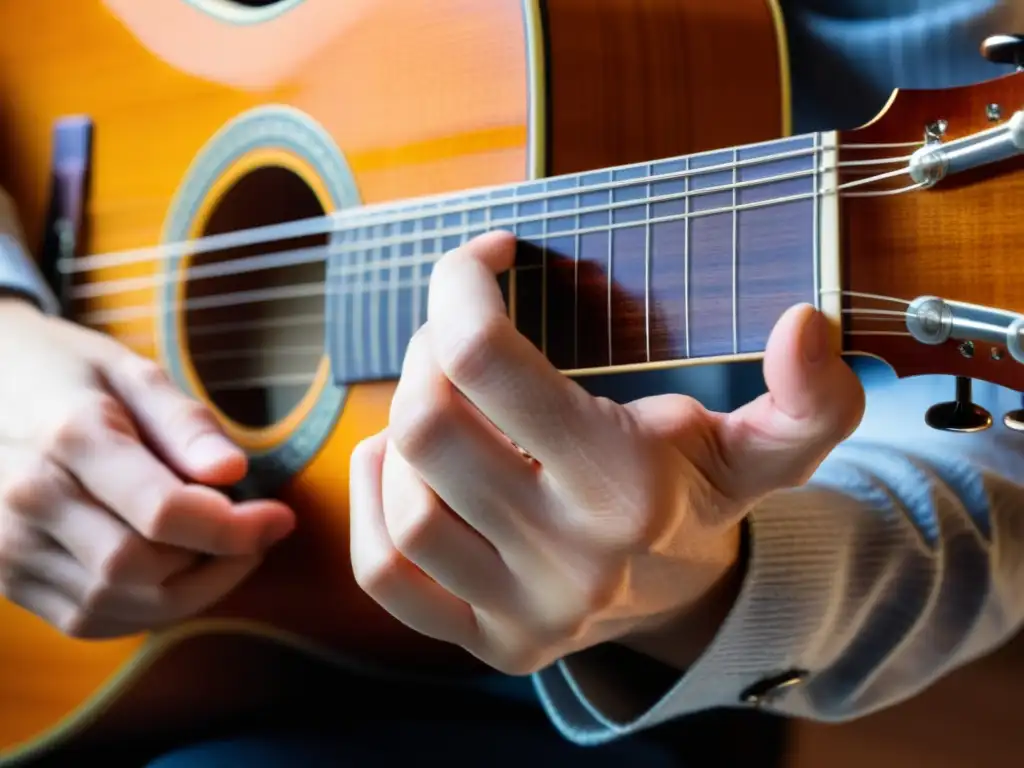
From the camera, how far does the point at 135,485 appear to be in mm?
579

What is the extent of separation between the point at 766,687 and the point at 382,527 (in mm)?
266

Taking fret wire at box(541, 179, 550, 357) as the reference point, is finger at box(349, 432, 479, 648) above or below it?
below

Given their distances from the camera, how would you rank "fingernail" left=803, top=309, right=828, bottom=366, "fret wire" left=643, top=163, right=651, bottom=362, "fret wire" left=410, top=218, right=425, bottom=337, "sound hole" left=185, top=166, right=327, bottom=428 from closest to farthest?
"fingernail" left=803, top=309, right=828, bottom=366
"fret wire" left=643, top=163, right=651, bottom=362
"fret wire" left=410, top=218, right=425, bottom=337
"sound hole" left=185, top=166, right=327, bottom=428

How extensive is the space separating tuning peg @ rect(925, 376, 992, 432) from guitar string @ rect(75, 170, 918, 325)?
92 mm

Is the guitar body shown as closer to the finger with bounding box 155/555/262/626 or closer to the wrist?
the finger with bounding box 155/555/262/626

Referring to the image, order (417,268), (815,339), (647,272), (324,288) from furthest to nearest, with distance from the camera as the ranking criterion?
(324,288)
(417,268)
(647,272)
(815,339)

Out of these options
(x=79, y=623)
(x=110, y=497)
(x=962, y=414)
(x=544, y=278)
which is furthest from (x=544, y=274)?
(x=79, y=623)

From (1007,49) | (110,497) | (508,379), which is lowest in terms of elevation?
(110,497)

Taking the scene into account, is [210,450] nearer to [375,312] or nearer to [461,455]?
[375,312]

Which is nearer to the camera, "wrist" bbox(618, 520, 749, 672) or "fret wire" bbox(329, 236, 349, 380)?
"wrist" bbox(618, 520, 749, 672)

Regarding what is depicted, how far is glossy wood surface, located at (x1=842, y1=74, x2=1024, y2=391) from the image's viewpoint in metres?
0.36

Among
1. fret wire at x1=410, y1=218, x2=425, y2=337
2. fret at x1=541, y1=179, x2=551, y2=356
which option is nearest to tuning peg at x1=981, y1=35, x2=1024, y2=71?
fret at x1=541, y1=179, x2=551, y2=356

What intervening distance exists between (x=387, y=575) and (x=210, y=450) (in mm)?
220

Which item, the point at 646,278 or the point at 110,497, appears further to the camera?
the point at 110,497
